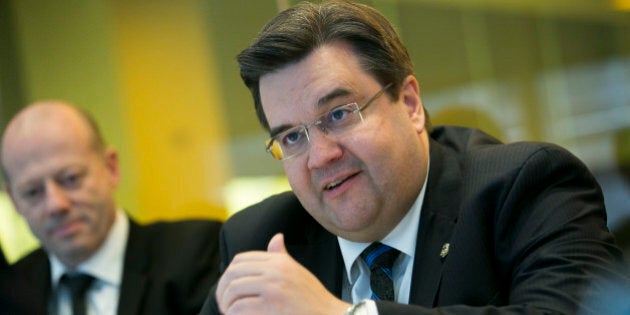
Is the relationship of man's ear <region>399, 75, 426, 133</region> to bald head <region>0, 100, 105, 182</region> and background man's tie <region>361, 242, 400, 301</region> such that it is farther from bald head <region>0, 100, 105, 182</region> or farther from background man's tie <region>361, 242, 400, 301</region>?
bald head <region>0, 100, 105, 182</region>

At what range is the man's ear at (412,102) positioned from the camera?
6.57ft

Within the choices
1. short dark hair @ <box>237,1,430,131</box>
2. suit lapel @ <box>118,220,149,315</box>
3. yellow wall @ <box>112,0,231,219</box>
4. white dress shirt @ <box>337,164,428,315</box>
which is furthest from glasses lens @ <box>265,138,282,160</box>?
yellow wall @ <box>112,0,231,219</box>

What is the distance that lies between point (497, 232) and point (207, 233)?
1.49m

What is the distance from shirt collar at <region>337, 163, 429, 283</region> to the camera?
191 centimetres

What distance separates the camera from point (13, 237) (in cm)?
435

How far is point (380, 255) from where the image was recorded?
1.93 meters

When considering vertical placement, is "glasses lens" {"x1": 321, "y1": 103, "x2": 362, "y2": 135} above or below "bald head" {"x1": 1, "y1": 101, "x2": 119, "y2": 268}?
above

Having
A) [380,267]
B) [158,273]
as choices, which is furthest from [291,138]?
[158,273]

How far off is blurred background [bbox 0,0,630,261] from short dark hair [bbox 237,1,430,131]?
311 millimetres

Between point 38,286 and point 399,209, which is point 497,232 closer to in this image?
point 399,209

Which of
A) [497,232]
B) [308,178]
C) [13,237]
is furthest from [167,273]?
[13,237]

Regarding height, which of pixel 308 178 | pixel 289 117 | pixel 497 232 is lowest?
pixel 497 232

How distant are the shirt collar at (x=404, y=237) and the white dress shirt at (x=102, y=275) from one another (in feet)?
4.02

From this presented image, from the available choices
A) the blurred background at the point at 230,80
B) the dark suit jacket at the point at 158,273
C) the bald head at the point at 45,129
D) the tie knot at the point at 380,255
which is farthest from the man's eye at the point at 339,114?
the bald head at the point at 45,129
